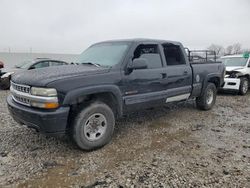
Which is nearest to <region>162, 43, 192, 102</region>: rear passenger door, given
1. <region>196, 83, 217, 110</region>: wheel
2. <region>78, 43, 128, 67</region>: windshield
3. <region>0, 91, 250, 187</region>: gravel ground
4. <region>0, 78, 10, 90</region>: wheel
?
<region>0, 91, 250, 187</region>: gravel ground

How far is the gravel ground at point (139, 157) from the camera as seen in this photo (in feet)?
9.61

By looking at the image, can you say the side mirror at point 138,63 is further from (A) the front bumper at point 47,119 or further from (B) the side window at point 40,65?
(B) the side window at point 40,65

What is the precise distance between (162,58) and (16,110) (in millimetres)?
3069

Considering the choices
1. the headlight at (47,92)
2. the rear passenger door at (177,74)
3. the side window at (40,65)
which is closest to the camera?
the headlight at (47,92)

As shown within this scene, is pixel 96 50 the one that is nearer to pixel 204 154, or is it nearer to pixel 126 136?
pixel 126 136

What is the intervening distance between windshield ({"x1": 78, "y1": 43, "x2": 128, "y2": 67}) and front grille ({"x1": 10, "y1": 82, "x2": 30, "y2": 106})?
4.75ft

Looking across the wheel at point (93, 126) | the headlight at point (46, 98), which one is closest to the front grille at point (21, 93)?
the headlight at point (46, 98)

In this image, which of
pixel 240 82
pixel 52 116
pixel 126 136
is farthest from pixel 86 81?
pixel 240 82

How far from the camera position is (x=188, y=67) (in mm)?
5480

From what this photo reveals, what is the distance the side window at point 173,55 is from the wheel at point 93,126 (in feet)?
6.73

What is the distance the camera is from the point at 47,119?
3182mm

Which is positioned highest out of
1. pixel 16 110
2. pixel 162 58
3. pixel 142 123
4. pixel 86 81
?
pixel 162 58

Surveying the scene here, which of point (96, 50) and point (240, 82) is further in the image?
point (240, 82)

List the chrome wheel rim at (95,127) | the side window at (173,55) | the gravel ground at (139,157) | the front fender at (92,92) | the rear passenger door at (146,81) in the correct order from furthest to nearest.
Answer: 1. the side window at (173,55)
2. the rear passenger door at (146,81)
3. the chrome wheel rim at (95,127)
4. the front fender at (92,92)
5. the gravel ground at (139,157)
